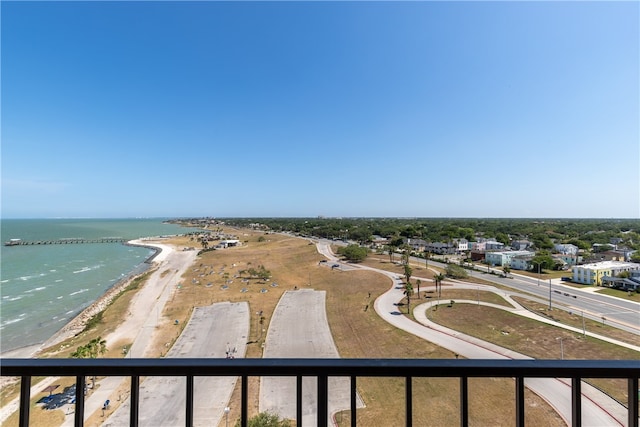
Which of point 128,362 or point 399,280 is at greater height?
point 128,362

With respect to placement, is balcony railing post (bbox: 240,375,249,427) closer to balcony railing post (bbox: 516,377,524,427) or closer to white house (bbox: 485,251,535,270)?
balcony railing post (bbox: 516,377,524,427)

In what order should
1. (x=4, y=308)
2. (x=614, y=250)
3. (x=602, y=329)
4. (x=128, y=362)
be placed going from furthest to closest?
(x=614, y=250) < (x=4, y=308) < (x=602, y=329) < (x=128, y=362)

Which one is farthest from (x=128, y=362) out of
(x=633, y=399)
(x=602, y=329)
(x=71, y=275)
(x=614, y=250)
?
(x=614, y=250)

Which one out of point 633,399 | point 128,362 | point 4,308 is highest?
point 128,362

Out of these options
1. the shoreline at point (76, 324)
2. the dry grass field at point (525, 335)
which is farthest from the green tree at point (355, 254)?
the shoreline at point (76, 324)

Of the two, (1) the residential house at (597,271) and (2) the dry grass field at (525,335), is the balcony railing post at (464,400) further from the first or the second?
(1) the residential house at (597,271)

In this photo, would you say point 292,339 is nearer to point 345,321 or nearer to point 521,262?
point 345,321

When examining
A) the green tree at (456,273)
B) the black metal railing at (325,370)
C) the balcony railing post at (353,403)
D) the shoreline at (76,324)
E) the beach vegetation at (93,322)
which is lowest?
the shoreline at (76,324)

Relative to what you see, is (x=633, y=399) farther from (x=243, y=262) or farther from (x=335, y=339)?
(x=243, y=262)
